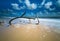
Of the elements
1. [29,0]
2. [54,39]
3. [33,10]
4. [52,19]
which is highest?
[29,0]

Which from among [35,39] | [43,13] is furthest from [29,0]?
[35,39]

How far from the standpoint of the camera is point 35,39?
1678 millimetres

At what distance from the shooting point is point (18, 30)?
1.70m

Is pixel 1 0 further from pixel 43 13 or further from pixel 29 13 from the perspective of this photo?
pixel 43 13

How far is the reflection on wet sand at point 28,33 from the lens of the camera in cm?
167

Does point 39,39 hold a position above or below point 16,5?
below

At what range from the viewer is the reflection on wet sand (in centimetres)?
167

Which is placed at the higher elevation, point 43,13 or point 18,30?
point 43,13

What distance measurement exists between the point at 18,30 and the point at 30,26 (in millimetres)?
170

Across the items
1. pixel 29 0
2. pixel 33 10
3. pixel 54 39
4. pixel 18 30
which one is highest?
pixel 29 0

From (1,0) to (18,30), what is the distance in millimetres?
461

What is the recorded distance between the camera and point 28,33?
169 cm

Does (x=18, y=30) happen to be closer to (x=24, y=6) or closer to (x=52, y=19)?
(x=24, y=6)

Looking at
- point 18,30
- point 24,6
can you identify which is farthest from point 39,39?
point 24,6
